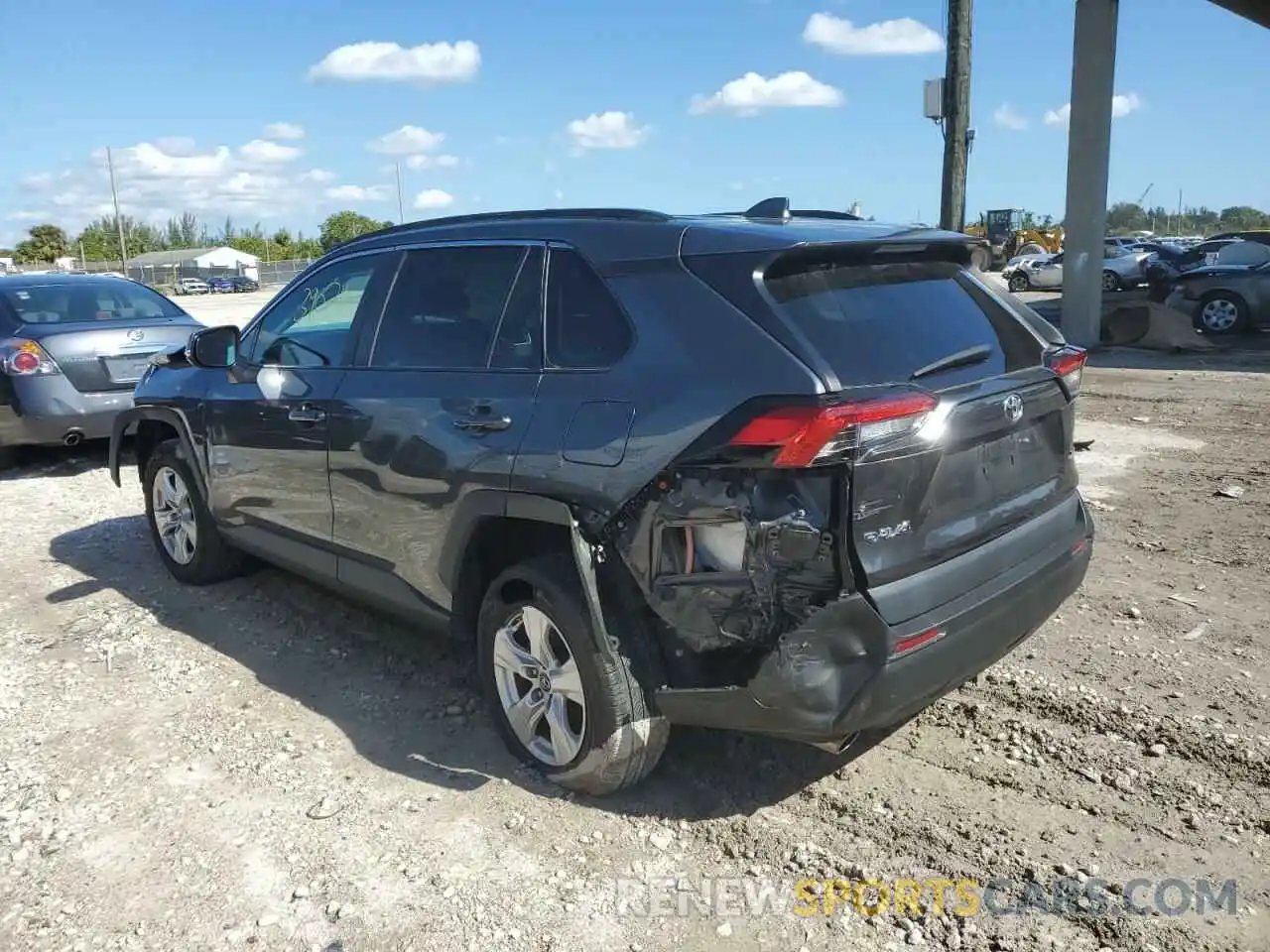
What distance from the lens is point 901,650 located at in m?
2.70

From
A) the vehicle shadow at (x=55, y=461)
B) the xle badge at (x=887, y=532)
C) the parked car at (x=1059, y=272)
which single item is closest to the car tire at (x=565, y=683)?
the xle badge at (x=887, y=532)

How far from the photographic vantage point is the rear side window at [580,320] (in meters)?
3.07

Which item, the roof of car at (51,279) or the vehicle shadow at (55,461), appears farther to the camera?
the roof of car at (51,279)

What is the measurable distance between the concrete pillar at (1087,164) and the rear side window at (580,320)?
44.9 ft

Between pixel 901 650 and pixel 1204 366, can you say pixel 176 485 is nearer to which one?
pixel 901 650

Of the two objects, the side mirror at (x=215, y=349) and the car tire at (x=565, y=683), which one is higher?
the side mirror at (x=215, y=349)

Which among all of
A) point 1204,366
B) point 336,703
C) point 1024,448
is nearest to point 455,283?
point 336,703

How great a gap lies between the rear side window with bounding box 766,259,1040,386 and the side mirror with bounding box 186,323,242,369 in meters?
2.98

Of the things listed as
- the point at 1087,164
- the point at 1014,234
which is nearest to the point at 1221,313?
the point at 1087,164

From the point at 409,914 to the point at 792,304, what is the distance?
2.00 m

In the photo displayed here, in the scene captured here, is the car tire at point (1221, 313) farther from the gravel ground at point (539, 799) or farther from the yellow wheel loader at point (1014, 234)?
the yellow wheel loader at point (1014, 234)

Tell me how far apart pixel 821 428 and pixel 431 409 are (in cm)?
153

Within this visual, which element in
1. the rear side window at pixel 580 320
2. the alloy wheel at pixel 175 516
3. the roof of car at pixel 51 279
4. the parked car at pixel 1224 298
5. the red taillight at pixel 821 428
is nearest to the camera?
the red taillight at pixel 821 428

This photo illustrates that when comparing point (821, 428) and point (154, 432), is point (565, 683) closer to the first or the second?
point (821, 428)
